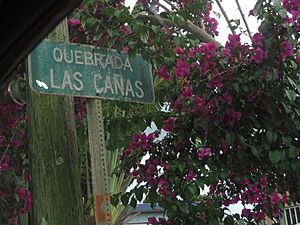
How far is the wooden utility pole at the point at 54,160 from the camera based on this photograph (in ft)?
8.93

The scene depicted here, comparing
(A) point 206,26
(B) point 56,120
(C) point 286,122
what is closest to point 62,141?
(B) point 56,120

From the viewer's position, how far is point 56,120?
2.87m

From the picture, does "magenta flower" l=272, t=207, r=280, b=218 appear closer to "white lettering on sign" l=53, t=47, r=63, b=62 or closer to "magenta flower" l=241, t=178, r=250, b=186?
"magenta flower" l=241, t=178, r=250, b=186

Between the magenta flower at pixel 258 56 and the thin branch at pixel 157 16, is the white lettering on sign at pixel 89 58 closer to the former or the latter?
the magenta flower at pixel 258 56

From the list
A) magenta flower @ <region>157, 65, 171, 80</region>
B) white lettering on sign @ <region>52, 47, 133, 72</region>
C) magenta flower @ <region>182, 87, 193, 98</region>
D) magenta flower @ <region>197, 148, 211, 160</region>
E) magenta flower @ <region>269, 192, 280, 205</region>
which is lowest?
magenta flower @ <region>269, 192, 280, 205</region>

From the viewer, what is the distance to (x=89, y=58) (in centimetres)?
264

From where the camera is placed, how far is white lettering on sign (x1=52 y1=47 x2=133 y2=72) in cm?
260

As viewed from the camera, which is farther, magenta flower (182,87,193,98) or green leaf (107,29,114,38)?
magenta flower (182,87,193,98)

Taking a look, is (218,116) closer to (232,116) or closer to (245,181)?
(232,116)

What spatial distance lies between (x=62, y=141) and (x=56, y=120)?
0.13 m

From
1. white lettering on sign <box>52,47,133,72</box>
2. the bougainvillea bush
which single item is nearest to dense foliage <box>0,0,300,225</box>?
white lettering on sign <box>52,47,133,72</box>

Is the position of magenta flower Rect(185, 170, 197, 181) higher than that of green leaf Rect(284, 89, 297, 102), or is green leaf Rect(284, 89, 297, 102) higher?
green leaf Rect(284, 89, 297, 102)

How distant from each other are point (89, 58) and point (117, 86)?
21 centimetres

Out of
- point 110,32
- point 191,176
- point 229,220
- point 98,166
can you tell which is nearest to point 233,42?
point 110,32
